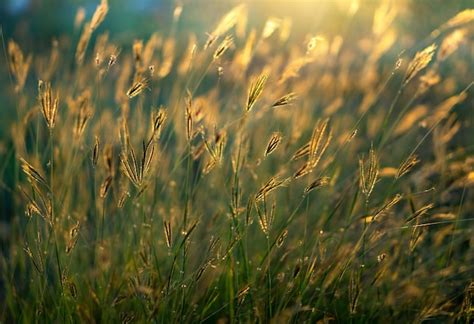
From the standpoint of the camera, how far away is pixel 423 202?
2742mm

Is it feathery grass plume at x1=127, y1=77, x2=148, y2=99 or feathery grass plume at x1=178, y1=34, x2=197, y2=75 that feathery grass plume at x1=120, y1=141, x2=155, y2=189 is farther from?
feathery grass plume at x1=178, y1=34, x2=197, y2=75

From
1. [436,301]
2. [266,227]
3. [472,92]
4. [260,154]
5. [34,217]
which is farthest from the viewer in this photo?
[472,92]

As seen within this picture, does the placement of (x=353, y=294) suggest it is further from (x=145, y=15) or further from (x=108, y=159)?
(x=145, y=15)

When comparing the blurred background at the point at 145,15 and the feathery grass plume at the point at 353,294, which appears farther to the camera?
the blurred background at the point at 145,15

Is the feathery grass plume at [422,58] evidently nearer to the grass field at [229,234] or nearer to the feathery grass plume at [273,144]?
the grass field at [229,234]

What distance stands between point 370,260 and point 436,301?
47cm

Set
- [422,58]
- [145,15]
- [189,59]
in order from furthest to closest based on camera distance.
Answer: [145,15], [189,59], [422,58]

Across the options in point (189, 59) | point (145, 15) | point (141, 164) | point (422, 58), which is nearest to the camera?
point (141, 164)

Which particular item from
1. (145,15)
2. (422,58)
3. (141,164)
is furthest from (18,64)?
(145,15)

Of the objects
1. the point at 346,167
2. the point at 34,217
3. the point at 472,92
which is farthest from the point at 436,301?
the point at 472,92

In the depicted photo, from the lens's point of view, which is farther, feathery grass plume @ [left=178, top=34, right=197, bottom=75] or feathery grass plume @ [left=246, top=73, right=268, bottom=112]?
feathery grass plume @ [left=178, top=34, right=197, bottom=75]

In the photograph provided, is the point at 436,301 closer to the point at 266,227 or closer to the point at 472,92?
the point at 266,227

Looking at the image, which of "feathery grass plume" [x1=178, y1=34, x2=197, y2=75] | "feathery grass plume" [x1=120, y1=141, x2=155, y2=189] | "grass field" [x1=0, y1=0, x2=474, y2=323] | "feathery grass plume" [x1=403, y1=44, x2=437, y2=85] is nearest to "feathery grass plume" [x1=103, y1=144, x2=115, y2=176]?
"grass field" [x1=0, y1=0, x2=474, y2=323]

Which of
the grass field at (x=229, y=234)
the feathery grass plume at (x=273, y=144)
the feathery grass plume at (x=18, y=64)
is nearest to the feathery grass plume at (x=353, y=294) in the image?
the grass field at (x=229, y=234)
